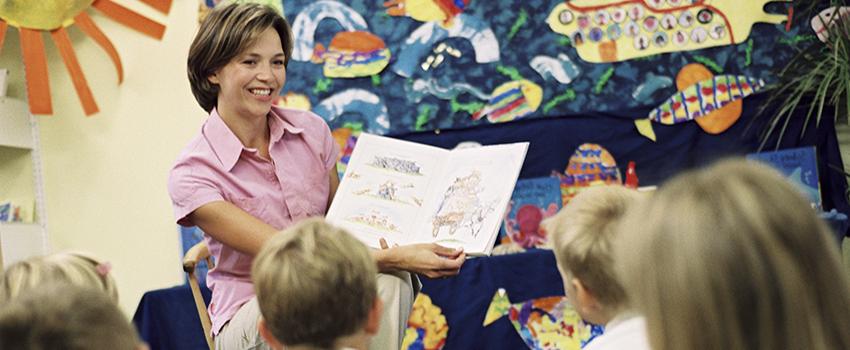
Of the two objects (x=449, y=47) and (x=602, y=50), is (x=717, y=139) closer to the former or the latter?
(x=602, y=50)

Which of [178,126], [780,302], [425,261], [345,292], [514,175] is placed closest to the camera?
[780,302]

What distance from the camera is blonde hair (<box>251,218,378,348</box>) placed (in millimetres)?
1651

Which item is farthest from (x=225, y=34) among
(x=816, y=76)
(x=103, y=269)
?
(x=816, y=76)

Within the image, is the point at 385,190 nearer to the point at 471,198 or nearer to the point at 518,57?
the point at 471,198

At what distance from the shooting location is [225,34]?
98.3 inches

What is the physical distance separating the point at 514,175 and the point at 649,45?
1.63m

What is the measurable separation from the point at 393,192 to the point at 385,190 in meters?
0.02

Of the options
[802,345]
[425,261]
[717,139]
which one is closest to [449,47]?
[717,139]

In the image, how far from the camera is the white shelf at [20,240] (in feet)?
14.9

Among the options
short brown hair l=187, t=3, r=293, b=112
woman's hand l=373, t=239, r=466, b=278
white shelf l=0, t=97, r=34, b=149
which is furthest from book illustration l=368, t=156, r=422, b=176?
white shelf l=0, t=97, r=34, b=149

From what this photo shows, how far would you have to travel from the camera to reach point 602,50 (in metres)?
3.95

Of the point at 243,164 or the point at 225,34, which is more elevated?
the point at 225,34

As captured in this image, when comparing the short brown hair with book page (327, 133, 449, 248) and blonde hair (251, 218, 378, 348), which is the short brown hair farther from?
blonde hair (251, 218, 378, 348)

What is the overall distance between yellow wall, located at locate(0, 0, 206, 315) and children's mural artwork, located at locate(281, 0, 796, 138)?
60cm
